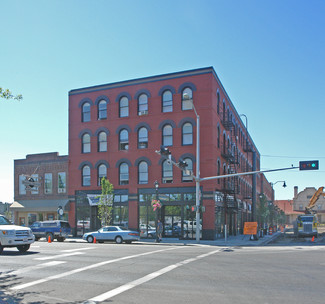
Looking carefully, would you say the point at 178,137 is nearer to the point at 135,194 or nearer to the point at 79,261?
the point at 135,194

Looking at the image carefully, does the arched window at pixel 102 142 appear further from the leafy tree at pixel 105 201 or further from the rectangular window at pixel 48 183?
the rectangular window at pixel 48 183

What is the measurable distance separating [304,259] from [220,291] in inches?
308

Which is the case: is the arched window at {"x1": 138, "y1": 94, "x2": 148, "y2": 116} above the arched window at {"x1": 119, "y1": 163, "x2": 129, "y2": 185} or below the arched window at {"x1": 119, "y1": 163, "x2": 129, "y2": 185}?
above

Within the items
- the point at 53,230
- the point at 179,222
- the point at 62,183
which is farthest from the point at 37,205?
the point at 179,222

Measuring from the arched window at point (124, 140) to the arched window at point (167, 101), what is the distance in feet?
14.8

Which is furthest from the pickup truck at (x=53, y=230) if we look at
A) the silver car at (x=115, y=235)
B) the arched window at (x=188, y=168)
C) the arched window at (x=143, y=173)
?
the arched window at (x=188, y=168)

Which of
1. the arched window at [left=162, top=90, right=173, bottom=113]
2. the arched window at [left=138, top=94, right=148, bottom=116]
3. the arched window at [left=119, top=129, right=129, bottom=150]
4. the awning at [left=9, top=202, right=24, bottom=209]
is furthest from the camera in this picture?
the awning at [left=9, top=202, right=24, bottom=209]

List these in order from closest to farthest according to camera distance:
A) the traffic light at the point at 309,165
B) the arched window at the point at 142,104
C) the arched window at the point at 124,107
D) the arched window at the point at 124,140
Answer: the traffic light at the point at 309,165, the arched window at the point at 142,104, the arched window at the point at 124,140, the arched window at the point at 124,107

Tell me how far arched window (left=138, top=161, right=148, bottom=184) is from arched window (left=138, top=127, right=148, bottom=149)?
159cm

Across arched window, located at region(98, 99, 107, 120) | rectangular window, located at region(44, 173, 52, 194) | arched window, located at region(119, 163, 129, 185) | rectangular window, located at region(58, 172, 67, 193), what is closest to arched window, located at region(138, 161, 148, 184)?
arched window, located at region(119, 163, 129, 185)

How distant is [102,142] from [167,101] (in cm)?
795

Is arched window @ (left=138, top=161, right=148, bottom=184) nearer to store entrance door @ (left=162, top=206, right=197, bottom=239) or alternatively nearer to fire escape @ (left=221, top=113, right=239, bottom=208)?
store entrance door @ (left=162, top=206, right=197, bottom=239)

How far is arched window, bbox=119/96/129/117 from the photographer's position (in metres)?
36.6

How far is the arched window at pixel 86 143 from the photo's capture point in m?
38.3
